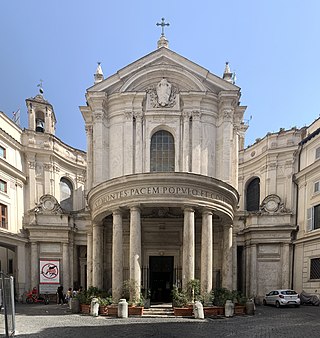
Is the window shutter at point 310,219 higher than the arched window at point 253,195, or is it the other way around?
the arched window at point 253,195

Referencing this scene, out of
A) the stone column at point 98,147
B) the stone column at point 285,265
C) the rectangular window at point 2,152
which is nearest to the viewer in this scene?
the stone column at point 98,147

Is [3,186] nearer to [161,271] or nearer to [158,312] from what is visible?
[161,271]

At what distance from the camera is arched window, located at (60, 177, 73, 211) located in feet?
127

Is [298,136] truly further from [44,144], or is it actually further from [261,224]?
[44,144]

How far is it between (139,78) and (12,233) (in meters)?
16.8

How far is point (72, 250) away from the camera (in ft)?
111

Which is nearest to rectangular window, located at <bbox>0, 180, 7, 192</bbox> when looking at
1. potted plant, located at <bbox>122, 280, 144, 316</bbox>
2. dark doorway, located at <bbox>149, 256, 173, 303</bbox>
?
dark doorway, located at <bbox>149, 256, 173, 303</bbox>

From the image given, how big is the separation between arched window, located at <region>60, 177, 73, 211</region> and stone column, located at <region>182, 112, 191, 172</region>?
17311 millimetres

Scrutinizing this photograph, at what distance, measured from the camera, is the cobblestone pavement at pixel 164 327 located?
49.8 feet

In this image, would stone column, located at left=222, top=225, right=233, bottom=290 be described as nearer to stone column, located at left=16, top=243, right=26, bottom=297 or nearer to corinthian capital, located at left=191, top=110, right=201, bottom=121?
corinthian capital, located at left=191, top=110, right=201, bottom=121

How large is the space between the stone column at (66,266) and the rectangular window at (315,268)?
20.4 metres

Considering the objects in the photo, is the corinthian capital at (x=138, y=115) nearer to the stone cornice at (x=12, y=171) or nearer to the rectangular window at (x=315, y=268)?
the stone cornice at (x=12, y=171)

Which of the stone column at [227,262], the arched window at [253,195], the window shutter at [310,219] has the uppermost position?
the arched window at [253,195]

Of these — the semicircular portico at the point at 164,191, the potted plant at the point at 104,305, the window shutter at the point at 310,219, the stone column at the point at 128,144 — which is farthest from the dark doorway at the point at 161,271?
the window shutter at the point at 310,219
